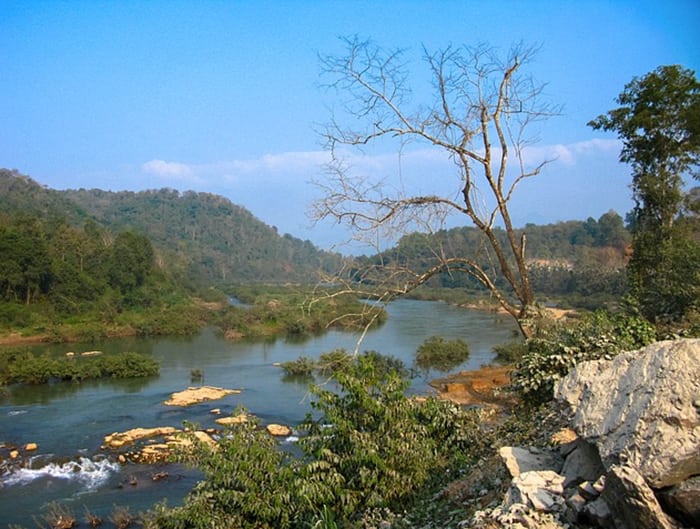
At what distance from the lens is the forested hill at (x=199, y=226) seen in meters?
71.4

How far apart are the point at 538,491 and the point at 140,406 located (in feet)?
50.7

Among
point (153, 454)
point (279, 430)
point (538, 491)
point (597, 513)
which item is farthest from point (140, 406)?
point (597, 513)

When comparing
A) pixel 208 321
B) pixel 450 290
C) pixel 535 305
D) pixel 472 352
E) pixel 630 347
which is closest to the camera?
pixel 630 347

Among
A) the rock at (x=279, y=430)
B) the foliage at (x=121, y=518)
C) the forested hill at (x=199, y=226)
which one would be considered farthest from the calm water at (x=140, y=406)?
the forested hill at (x=199, y=226)

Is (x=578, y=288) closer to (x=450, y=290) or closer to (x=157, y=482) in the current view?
(x=450, y=290)

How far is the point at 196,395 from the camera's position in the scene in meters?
17.7

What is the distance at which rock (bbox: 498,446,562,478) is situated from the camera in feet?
13.4

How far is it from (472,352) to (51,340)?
1911 centimetres

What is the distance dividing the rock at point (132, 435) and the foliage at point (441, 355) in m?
10.9

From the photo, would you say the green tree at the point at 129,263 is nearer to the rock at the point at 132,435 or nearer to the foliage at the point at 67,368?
the foliage at the point at 67,368

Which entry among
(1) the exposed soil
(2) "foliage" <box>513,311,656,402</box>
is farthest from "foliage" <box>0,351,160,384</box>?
(2) "foliage" <box>513,311,656,402</box>

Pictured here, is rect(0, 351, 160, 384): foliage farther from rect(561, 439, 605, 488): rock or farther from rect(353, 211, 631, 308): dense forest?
rect(561, 439, 605, 488): rock

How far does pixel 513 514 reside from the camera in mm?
3217

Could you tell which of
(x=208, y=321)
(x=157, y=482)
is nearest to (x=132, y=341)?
(x=208, y=321)
